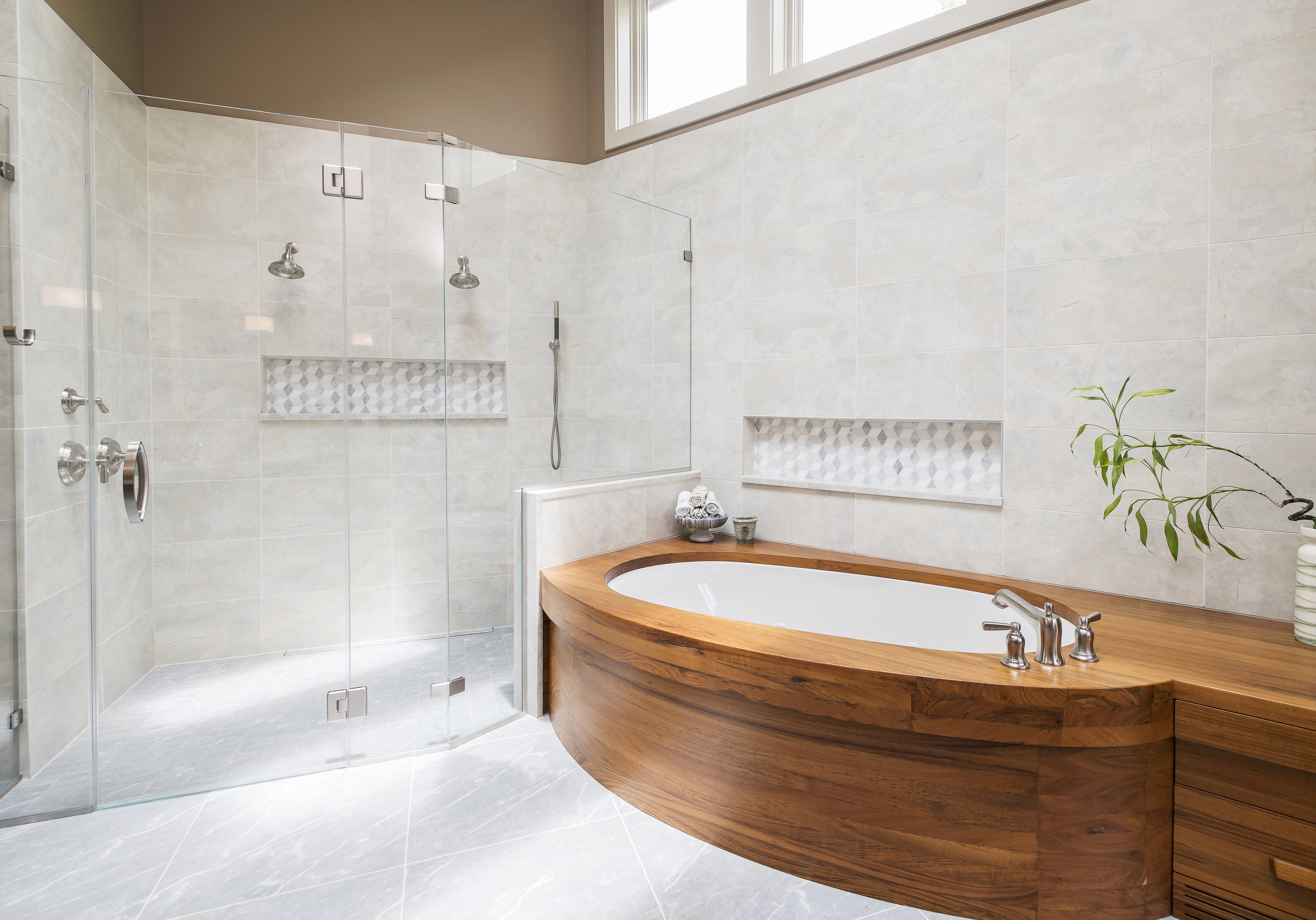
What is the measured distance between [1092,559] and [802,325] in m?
1.33

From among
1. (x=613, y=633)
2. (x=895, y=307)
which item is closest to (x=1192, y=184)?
(x=895, y=307)

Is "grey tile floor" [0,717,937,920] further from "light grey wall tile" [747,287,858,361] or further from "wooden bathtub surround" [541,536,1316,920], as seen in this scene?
"light grey wall tile" [747,287,858,361]

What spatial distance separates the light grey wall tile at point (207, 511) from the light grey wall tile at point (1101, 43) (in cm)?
273

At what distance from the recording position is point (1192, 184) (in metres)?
1.95

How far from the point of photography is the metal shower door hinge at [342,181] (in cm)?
201

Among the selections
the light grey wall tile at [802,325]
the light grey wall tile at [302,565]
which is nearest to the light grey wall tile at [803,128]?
the light grey wall tile at [802,325]

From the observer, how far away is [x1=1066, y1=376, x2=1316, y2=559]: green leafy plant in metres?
1.81

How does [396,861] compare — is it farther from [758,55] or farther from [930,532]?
[758,55]

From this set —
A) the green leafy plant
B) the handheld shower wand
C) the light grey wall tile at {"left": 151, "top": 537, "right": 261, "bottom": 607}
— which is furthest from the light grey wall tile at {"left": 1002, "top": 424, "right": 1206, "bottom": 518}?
→ the light grey wall tile at {"left": 151, "top": 537, "right": 261, "bottom": 607}

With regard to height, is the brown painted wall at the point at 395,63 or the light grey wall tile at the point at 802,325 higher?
the brown painted wall at the point at 395,63

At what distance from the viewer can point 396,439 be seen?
84.7 inches

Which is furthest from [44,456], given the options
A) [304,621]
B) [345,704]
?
[345,704]

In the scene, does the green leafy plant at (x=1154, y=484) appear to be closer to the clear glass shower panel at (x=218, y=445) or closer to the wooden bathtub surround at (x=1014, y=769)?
the wooden bathtub surround at (x=1014, y=769)

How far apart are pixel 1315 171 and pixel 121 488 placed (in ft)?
10.9
